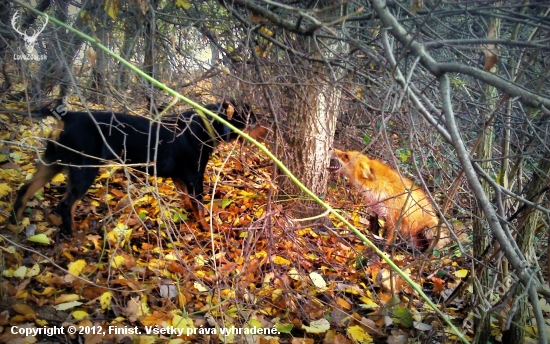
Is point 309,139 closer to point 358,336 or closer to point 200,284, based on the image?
point 200,284

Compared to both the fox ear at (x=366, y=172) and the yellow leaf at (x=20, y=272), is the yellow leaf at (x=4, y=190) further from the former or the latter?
the fox ear at (x=366, y=172)

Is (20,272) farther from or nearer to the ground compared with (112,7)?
nearer to the ground

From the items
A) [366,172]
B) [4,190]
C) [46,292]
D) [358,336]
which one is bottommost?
[358,336]

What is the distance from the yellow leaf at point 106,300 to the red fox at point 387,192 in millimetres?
2996

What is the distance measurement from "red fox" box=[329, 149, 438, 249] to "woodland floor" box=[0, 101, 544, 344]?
0.47m

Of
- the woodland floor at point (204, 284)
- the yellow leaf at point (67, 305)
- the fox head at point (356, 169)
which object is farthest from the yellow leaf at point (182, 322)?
the fox head at point (356, 169)

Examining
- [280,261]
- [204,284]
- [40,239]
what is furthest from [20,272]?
[280,261]

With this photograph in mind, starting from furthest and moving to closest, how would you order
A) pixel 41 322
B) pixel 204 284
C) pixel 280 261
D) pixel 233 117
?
pixel 233 117
pixel 280 261
pixel 204 284
pixel 41 322

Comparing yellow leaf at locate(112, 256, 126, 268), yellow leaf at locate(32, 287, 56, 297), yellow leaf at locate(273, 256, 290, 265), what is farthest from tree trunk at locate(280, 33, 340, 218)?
yellow leaf at locate(32, 287, 56, 297)

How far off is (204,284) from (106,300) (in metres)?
0.78

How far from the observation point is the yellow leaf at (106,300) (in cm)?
343

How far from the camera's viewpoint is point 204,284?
3590 mm

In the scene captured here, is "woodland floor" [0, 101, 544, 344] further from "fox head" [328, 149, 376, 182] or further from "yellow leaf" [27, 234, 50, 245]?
"fox head" [328, 149, 376, 182]

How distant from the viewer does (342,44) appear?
443cm
